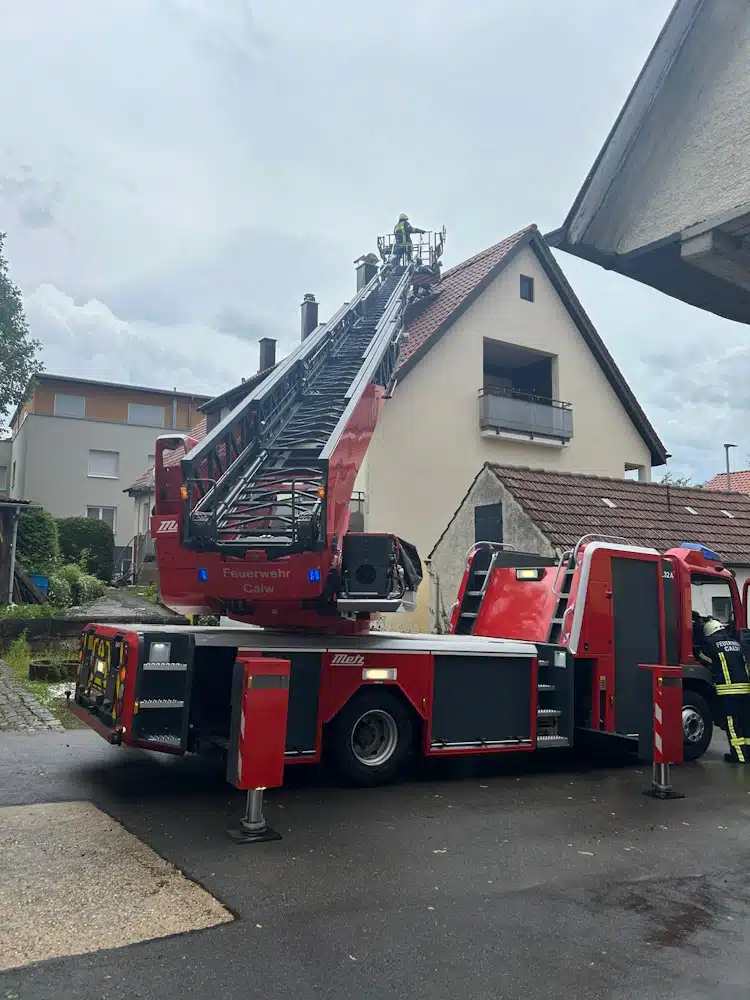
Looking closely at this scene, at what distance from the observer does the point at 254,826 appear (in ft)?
20.9

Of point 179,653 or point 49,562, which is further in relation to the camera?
point 49,562

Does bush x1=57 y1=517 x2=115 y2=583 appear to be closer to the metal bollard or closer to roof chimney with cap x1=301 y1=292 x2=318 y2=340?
roof chimney with cap x1=301 y1=292 x2=318 y2=340

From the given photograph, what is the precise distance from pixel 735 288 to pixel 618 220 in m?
0.57

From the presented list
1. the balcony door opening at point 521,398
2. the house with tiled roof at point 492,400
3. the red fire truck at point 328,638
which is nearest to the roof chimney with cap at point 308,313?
the house with tiled roof at point 492,400

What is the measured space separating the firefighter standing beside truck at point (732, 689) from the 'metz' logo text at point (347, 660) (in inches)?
182

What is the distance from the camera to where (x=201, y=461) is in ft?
26.4

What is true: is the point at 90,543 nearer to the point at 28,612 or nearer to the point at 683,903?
the point at 28,612

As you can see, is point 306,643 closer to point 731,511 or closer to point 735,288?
point 735,288

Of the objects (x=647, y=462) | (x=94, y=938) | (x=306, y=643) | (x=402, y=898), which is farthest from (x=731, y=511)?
(x=94, y=938)

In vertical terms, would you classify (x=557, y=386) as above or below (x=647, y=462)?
above

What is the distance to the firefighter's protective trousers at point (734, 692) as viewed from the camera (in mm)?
10156

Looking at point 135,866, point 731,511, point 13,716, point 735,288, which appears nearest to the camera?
point 735,288

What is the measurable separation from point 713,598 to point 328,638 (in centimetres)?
551

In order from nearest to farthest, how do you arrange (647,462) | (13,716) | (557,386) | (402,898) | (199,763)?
(402,898)
(199,763)
(13,716)
(557,386)
(647,462)
